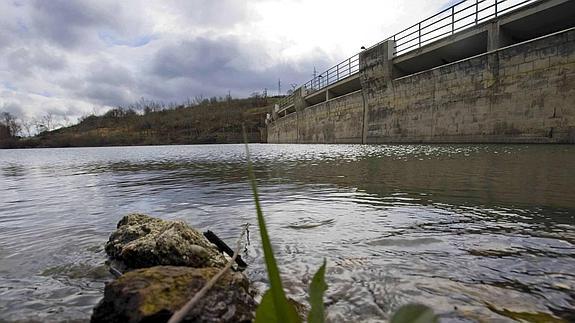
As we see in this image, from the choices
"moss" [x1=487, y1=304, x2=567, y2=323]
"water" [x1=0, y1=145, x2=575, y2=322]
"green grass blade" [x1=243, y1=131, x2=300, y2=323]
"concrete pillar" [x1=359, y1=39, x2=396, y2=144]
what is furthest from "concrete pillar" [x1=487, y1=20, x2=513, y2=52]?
"green grass blade" [x1=243, y1=131, x2=300, y2=323]

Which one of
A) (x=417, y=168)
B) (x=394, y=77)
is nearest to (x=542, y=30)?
(x=394, y=77)

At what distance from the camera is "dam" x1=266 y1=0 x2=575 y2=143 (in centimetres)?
1559

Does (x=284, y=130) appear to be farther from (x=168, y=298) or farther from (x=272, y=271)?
(x=272, y=271)

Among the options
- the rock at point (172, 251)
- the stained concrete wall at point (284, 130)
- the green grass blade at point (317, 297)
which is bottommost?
the rock at point (172, 251)

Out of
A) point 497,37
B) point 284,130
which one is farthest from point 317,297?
point 284,130

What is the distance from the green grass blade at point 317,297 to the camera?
23.6 inches

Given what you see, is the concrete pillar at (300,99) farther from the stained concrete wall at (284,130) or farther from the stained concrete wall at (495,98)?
the stained concrete wall at (495,98)

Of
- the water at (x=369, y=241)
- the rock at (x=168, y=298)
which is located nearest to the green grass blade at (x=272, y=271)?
the rock at (x=168, y=298)

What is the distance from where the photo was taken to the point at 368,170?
10.4 m

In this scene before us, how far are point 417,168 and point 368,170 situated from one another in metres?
1.29

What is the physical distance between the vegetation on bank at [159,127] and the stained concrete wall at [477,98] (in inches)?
2208

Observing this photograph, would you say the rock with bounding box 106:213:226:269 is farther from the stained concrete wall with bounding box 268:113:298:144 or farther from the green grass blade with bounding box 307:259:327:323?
the stained concrete wall with bounding box 268:113:298:144

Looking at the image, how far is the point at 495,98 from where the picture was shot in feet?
59.9

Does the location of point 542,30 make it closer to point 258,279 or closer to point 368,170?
point 368,170
